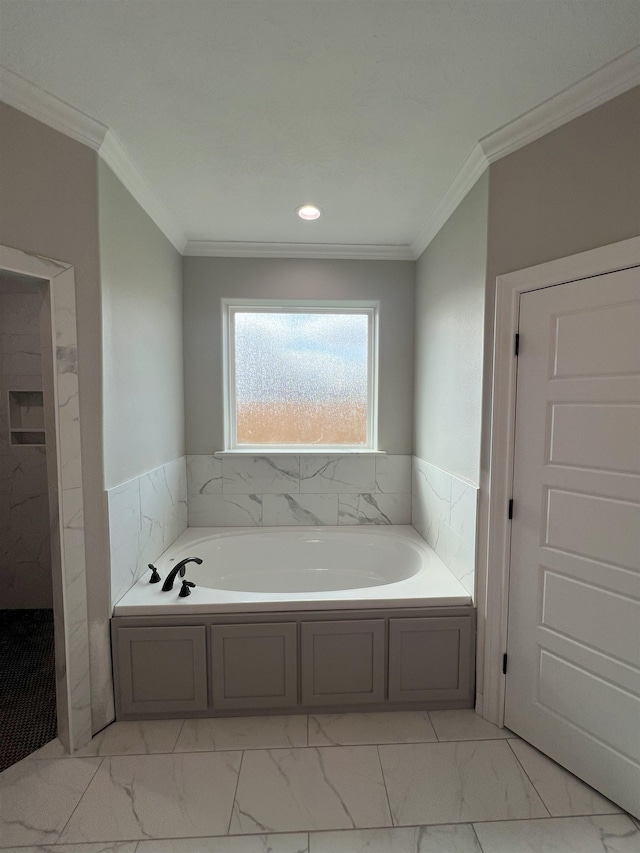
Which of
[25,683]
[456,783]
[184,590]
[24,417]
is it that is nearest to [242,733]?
[184,590]

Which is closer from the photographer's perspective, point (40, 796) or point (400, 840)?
point (400, 840)

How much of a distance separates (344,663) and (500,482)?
1139mm

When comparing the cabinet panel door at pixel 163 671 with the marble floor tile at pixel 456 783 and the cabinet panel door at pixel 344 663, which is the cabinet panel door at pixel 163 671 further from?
the marble floor tile at pixel 456 783

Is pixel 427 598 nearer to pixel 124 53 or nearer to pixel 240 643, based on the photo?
pixel 240 643

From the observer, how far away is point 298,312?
2.99m

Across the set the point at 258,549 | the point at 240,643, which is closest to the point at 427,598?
the point at 240,643

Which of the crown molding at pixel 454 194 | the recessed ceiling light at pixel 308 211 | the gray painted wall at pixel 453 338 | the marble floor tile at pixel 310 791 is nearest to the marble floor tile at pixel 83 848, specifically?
the marble floor tile at pixel 310 791

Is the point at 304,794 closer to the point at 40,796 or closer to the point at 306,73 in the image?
the point at 40,796

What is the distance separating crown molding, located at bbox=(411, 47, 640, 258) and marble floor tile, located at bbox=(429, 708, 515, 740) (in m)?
2.56

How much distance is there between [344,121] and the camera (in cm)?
157

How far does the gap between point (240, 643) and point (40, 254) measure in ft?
6.17

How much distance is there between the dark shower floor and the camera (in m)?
1.74

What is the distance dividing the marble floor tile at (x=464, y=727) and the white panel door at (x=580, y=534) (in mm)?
101

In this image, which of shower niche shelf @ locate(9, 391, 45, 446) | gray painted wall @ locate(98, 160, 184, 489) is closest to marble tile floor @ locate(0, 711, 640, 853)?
gray painted wall @ locate(98, 160, 184, 489)
